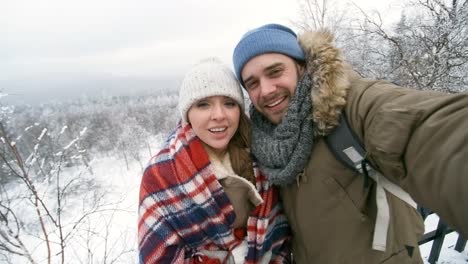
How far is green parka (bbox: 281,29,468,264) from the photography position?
31.9 inches

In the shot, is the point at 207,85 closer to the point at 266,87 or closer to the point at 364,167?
the point at 266,87

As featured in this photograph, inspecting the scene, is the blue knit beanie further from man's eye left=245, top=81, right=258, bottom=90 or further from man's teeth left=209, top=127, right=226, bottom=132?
man's teeth left=209, top=127, right=226, bottom=132

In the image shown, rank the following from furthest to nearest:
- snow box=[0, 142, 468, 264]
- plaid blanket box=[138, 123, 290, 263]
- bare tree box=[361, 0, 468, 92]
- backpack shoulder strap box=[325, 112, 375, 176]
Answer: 1. bare tree box=[361, 0, 468, 92]
2. snow box=[0, 142, 468, 264]
3. plaid blanket box=[138, 123, 290, 263]
4. backpack shoulder strap box=[325, 112, 375, 176]

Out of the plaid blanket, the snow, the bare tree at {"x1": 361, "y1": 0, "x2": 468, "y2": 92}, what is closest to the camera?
the plaid blanket

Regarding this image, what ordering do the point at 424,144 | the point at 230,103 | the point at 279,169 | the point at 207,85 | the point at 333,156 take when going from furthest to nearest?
the point at 230,103 → the point at 207,85 → the point at 279,169 → the point at 333,156 → the point at 424,144

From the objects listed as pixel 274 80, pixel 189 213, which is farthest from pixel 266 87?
pixel 189 213

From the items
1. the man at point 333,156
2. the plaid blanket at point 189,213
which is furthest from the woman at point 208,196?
the man at point 333,156

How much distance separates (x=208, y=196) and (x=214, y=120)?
47cm

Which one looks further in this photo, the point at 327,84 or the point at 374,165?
the point at 327,84

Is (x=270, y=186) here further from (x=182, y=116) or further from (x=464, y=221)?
(x=464, y=221)

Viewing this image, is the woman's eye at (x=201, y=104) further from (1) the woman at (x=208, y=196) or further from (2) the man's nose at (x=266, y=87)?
(2) the man's nose at (x=266, y=87)

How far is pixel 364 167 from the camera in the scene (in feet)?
3.81

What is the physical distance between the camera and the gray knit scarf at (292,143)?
1331 millimetres

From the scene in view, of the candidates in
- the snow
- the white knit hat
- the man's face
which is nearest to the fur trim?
the man's face
